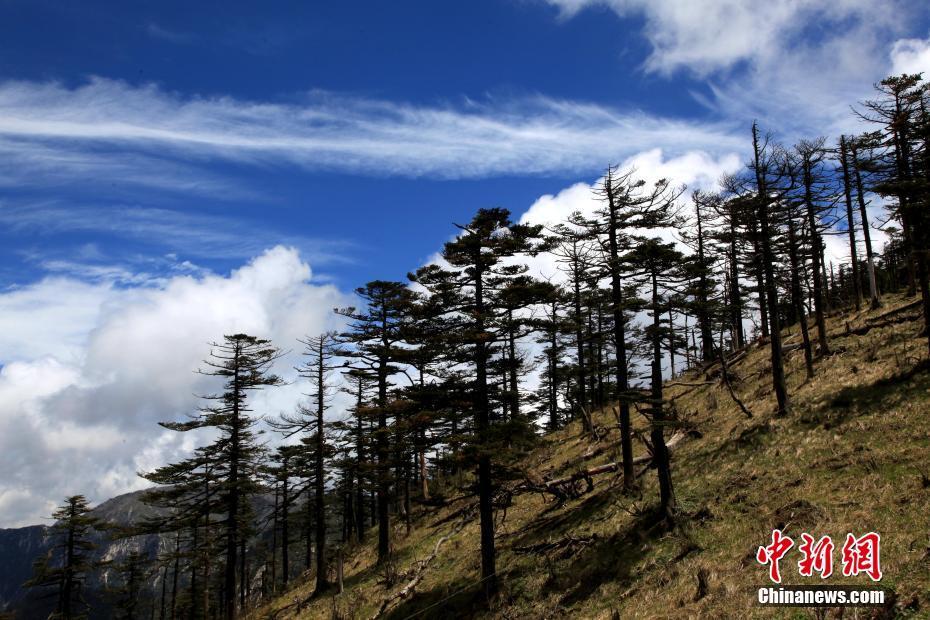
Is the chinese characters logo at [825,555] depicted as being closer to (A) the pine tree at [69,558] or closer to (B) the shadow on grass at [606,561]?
(B) the shadow on grass at [606,561]

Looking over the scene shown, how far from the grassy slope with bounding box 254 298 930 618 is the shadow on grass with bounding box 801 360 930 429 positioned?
74 millimetres

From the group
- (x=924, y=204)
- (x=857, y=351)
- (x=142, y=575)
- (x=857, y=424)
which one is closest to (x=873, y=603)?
(x=857, y=424)

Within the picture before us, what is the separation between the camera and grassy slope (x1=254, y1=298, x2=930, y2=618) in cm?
1220

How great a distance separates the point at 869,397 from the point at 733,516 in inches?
335

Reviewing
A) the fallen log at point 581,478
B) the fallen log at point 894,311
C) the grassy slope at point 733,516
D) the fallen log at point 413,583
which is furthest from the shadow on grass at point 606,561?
the fallen log at point 894,311

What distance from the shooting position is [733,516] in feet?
50.0

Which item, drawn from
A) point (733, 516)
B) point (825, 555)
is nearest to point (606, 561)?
point (733, 516)

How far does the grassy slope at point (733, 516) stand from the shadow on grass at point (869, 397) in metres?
0.07

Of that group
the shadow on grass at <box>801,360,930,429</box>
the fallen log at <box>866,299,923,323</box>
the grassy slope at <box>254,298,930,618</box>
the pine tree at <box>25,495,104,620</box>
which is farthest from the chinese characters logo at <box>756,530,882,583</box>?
the pine tree at <box>25,495,104,620</box>

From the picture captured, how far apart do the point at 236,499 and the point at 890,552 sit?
1068 inches

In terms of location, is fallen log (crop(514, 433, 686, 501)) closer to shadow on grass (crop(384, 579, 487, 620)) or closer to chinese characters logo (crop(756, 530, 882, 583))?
shadow on grass (crop(384, 579, 487, 620))

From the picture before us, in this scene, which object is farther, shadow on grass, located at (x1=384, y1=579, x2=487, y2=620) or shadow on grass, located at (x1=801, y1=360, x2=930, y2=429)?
shadow on grass, located at (x1=801, y1=360, x2=930, y2=429)

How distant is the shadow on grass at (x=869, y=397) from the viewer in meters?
18.1

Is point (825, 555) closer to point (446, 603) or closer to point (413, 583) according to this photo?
point (446, 603)
